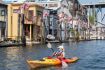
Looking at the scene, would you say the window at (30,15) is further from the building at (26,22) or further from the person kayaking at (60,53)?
the person kayaking at (60,53)

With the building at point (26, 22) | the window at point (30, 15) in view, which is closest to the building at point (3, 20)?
the building at point (26, 22)

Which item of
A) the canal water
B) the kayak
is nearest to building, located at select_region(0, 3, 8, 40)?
the canal water

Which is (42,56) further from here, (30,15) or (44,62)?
(30,15)

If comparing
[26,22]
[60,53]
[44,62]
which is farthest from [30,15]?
[44,62]

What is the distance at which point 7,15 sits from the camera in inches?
4724

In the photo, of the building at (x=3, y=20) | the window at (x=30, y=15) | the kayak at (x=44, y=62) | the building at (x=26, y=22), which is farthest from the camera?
the window at (x=30, y=15)

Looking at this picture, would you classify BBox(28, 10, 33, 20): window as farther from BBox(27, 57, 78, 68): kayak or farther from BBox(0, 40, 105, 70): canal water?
BBox(27, 57, 78, 68): kayak

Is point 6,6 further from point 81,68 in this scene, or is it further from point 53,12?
point 81,68

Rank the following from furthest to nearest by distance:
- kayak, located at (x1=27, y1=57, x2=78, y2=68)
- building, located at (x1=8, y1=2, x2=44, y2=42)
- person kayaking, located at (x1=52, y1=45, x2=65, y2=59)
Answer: building, located at (x1=8, y1=2, x2=44, y2=42) → person kayaking, located at (x1=52, y1=45, x2=65, y2=59) → kayak, located at (x1=27, y1=57, x2=78, y2=68)

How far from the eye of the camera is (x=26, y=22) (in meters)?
126

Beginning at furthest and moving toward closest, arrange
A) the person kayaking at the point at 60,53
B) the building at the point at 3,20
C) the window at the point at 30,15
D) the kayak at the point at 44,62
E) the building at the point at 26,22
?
the window at the point at 30,15 → the building at the point at 26,22 → the building at the point at 3,20 → the person kayaking at the point at 60,53 → the kayak at the point at 44,62

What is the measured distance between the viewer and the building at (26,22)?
120 m

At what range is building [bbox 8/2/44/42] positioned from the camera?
119812 mm

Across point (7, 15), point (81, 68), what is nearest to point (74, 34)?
point (7, 15)
